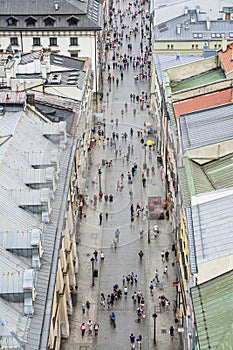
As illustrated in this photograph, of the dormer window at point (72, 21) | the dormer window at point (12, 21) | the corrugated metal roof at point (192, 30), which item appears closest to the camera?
the corrugated metal roof at point (192, 30)

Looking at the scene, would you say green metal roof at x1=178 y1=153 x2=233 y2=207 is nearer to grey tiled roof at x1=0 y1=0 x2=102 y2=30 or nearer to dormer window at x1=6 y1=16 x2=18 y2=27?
grey tiled roof at x1=0 y1=0 x2=102 y2=30

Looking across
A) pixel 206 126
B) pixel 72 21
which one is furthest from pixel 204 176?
pixel 72 21

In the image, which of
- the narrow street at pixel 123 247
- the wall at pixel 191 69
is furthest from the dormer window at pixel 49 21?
the wall at pixel 191 69

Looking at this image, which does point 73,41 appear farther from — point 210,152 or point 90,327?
point 90,327

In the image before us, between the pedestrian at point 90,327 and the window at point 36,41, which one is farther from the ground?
the window at point 36,41

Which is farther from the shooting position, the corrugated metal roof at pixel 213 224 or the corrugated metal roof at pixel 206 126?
the corrugated metal roof at pixel 206 126

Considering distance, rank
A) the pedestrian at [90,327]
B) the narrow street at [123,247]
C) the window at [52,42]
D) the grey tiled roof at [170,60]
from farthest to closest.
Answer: the window at [52,42]
the grey tiled roof at [170,60]
the pedestrian at [90,327]
the narrow street at [123,247]

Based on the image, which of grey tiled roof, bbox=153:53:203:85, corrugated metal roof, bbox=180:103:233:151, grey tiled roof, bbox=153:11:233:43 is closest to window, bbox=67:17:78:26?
grey tiled roof, bbox=153:11:233:43

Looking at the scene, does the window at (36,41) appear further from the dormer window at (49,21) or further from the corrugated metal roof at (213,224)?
the corrugated metal roof at (213,224)
